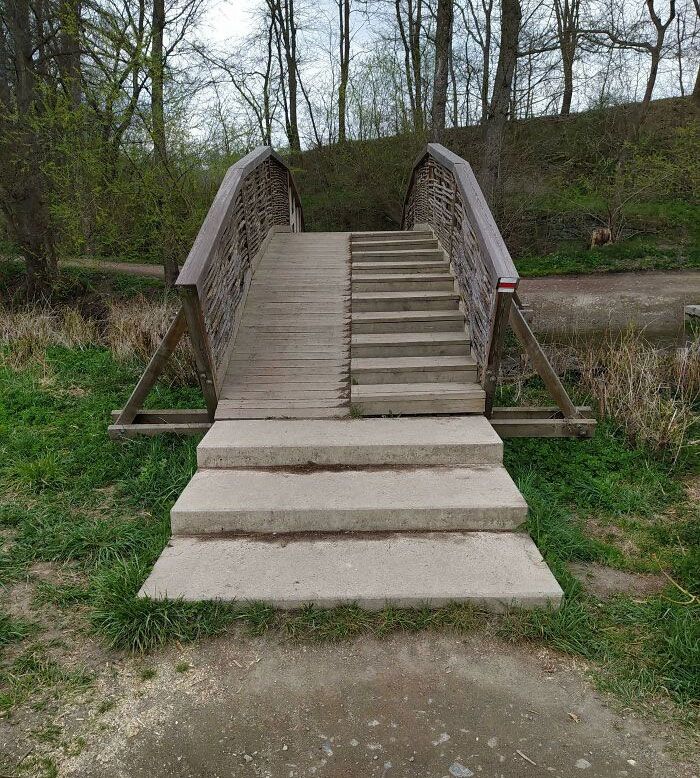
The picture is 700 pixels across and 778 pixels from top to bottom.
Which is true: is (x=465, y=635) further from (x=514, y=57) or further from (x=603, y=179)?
(x=603, y=179)

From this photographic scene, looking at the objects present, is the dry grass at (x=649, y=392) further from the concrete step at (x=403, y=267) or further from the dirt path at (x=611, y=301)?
the concrete step at (x=403, y=267)

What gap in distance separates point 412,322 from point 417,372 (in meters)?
0.83

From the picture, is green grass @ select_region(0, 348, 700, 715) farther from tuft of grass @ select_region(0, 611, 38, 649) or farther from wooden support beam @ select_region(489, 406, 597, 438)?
wooden support beam @ select_region(489, 406, 597, 438)

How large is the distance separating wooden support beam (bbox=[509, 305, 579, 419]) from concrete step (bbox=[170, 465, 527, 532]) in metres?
1.22

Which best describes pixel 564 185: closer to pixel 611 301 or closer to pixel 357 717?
pixel 611 301

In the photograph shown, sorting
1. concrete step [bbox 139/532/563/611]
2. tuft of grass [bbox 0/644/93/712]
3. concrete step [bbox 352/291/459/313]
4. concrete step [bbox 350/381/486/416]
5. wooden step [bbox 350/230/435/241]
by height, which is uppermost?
wooden step [bbox 350/230/435/241]

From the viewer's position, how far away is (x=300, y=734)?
7.36 feet

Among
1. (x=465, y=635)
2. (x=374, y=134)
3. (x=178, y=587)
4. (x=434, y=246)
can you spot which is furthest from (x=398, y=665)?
(x=374, y=134)

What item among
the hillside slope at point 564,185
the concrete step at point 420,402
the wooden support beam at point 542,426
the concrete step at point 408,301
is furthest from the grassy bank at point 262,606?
the hillside slope at point 564,185

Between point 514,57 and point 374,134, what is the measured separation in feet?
22.2

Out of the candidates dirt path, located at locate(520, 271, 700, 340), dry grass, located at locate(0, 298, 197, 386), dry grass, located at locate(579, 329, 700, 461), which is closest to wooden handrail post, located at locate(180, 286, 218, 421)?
dry grass, located at locate(0, 298, 197, 386)

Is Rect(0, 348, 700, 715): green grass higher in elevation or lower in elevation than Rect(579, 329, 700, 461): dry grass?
lower

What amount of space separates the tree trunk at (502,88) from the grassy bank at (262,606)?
602cm

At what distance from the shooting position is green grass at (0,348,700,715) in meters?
2.64
